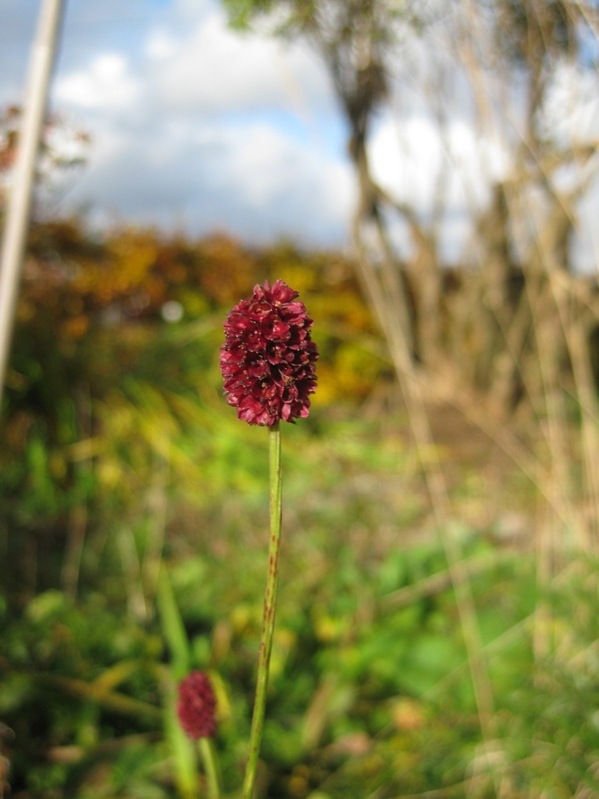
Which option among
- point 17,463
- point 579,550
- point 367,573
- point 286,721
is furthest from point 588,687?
point 17,463

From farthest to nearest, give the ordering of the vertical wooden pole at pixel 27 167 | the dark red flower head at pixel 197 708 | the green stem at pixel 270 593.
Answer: the vertical wooden pole at pixel 27 167 < the dark red flower head at pixel 197 708 < the green stem at pixel 270 593

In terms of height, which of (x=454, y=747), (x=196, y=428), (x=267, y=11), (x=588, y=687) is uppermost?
(x=267, y=11)

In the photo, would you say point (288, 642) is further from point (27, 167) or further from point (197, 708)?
point (197, 708)

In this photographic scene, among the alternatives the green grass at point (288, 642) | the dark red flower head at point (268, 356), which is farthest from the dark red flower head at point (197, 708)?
the green grass at point (288, 642)

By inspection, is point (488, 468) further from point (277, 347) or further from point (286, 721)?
point (277, 347)

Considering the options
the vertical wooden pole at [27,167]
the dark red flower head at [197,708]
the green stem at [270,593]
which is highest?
the vertical wooden pole at [27,167]

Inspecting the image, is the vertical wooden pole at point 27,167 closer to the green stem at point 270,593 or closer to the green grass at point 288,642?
the green grass at point 288,642
